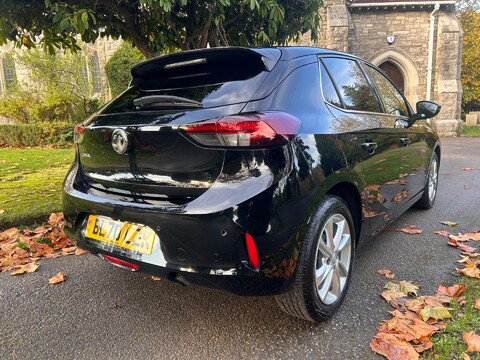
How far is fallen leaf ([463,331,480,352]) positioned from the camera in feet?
6.35

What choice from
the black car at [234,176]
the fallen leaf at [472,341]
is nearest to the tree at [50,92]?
the black car at [234,176]

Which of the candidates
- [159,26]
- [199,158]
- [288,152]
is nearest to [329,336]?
[288,152]

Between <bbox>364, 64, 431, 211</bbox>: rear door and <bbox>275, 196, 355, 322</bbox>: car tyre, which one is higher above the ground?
<bbox>364, 64, 431, 211</bbox>: rear door

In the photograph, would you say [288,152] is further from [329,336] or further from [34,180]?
[34,180]

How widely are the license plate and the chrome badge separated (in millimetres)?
397

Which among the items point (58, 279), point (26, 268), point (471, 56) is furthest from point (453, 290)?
point (471, 56)

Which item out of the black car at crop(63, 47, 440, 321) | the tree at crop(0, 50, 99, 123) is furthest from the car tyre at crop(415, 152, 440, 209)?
the tree at crop(0, 50, 99, 123)

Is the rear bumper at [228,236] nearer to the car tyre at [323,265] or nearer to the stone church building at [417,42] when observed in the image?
the car tyre at [323,265]

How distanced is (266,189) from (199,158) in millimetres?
373

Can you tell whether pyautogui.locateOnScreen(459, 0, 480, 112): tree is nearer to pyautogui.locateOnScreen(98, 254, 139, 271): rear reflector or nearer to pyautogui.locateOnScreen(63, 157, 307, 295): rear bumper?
pyautogui.locateOnScreen(63, 157, 307, 295): rear bumper

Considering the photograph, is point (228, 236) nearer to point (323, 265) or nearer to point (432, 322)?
point (323, 265)

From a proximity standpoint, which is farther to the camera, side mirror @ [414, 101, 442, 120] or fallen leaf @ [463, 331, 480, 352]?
side mirror @ [414, 101, 442, 120]

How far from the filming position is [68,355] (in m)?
2.03

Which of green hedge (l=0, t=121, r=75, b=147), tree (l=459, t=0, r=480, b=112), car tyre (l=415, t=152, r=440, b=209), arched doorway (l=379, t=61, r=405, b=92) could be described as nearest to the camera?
car tyre (l=415, t=152, r=440, b=209)
